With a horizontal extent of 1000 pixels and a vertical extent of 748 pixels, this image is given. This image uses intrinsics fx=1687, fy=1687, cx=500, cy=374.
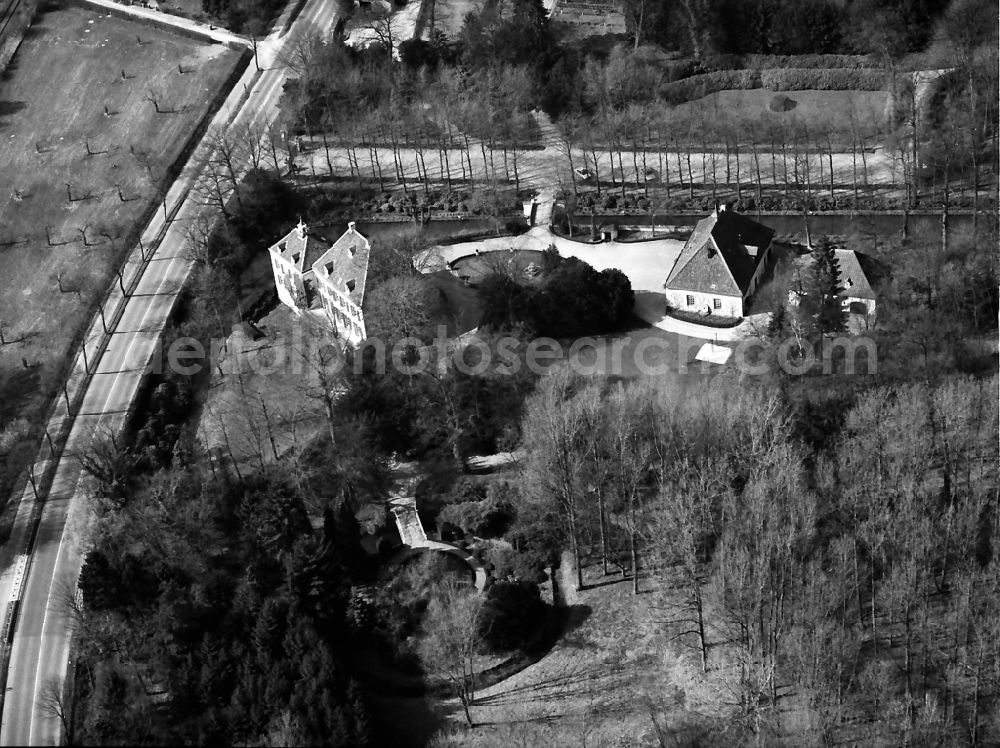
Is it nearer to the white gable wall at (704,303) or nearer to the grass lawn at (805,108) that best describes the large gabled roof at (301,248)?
the white gable wall at (704,303)

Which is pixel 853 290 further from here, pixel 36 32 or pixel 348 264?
pixel 36 32

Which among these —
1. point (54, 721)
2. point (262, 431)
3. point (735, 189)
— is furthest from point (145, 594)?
point (735, 189)

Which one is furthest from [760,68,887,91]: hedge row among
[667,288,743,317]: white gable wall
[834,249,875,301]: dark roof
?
[667,288,743,317]: white gable wall

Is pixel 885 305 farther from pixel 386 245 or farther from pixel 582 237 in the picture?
pixel 386 245

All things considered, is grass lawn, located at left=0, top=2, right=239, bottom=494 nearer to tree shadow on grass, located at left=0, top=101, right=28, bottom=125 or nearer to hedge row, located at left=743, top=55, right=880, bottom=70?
tree shadow on grass, located at left=0, top=101, right=28, bottom=125

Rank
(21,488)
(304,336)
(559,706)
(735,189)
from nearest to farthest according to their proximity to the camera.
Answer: (559,706), (21,488), (304,336), (735,189)

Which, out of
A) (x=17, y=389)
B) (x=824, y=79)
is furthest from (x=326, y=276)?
(x=824, y=79)
